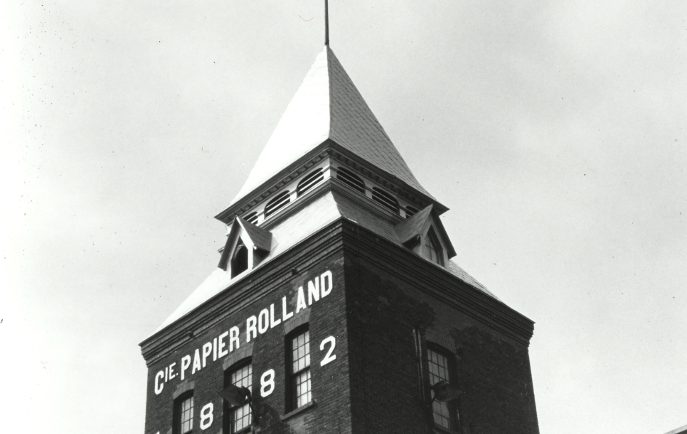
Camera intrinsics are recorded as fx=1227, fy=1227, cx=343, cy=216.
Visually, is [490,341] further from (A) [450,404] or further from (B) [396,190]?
(B) [396,190]

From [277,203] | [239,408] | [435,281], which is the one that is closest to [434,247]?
[435,281]

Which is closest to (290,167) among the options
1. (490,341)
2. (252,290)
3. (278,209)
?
(278,209)

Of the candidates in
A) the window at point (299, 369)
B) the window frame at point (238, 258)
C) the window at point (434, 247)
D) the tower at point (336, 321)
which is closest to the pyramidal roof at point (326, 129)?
the tower at point (336, 321)

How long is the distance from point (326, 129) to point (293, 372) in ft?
28.1

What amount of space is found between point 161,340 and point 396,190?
8.18 metres

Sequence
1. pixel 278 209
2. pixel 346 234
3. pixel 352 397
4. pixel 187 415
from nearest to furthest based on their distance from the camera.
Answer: pixel 352 397, pixel 346 234, pixel 187 415, pixel 278 209

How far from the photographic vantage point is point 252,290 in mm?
33062

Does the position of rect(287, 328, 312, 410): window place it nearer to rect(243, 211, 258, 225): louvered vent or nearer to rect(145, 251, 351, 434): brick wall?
rect(145, 251, 351, 434): brick wall

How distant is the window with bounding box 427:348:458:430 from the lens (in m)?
31.1

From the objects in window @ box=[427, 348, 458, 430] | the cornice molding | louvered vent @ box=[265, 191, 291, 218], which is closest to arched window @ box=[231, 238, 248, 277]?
louvered vent @ box=[265, 191, 291, 218]

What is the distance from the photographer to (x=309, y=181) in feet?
116

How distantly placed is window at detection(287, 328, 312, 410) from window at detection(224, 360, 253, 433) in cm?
144

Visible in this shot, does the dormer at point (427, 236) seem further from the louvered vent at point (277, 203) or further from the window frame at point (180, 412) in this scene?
the window frame at point (180, 412)

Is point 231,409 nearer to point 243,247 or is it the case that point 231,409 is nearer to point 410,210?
point 243,247
